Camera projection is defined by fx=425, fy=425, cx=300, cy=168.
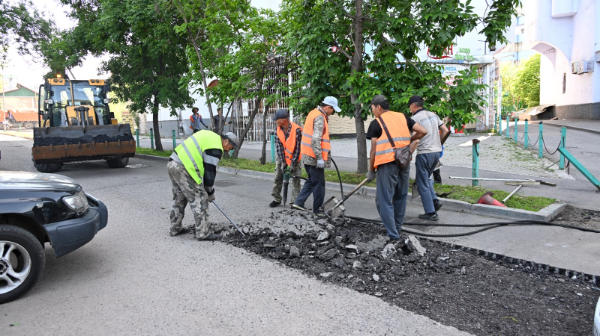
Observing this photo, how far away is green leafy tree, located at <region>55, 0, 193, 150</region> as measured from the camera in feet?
45.8

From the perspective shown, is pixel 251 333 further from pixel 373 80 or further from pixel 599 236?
pixel 373 80

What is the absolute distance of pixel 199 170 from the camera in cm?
532

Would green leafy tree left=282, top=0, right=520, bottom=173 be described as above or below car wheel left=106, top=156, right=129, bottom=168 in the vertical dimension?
above

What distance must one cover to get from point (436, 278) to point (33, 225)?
396 cm

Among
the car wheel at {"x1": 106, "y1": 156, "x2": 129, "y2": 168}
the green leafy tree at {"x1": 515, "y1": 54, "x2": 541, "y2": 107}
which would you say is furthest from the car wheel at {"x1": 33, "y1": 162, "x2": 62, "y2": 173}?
A: the green leafy tree at {"x1": 515, "y1": 54, "x2": 541, "y2": 107}

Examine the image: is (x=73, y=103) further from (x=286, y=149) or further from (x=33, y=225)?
(x=33, y=225)

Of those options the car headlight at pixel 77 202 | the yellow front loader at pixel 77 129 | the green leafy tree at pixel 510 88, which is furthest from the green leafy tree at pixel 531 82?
the car headlight at pixel 77 202

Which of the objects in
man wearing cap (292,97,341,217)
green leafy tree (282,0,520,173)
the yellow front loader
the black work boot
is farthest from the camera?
the yellow front loader

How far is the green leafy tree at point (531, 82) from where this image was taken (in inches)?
1612

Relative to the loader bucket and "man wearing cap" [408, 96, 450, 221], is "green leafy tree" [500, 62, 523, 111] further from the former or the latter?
"man wearing cap" [408, 96, 450, 221]

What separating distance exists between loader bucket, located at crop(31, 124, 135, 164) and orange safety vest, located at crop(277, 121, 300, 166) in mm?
7280

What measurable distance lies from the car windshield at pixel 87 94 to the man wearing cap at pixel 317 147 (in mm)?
10203

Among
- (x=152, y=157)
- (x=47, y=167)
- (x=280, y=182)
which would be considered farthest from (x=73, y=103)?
(x=280, y=182)

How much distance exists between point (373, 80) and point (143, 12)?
8776mm
